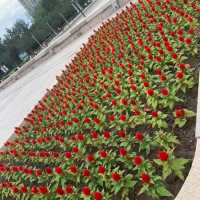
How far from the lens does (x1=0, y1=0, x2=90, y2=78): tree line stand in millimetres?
57969

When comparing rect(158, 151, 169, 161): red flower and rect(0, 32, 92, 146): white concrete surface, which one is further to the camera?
rect(0, 32, 92, 146): white concrete surface

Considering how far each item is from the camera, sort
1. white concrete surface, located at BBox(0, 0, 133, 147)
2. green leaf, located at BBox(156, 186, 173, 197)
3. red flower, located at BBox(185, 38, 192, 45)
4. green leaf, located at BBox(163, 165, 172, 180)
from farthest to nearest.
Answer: white concrete surface, located at BBox(0, 0, 133, 147)
red flower, located at BBox(185, 38, 192, 45)
green leaf, located at BBox(163, 165, 172, 180)
green leaf, located at BBox(156, 186, 173, 197)

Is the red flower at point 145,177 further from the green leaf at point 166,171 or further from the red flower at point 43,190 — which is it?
the red flower at point 43,190

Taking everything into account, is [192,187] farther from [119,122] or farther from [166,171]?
[119,122]

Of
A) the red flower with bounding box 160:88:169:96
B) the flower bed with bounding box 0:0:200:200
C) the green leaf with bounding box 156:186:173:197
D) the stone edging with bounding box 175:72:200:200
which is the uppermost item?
the stone edging with bounding box 175:72:200:200

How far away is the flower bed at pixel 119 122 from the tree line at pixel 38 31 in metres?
47.7

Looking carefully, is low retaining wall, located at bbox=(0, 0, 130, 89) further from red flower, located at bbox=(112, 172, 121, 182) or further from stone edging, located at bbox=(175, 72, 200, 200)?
stone edging, located at bbox=(175, 72, 200, 200)

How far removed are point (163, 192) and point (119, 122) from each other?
1.83 m

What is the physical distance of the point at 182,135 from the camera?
4.14m

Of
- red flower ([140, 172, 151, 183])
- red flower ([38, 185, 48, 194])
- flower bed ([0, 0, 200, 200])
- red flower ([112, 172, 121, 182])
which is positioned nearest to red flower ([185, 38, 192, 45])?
flower bed ([0, 0, 200, 200])

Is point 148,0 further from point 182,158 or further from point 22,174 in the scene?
point 182,158

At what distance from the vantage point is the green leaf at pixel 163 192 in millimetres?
3388

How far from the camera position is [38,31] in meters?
60.5

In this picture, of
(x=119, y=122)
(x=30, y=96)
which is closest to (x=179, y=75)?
(x=119, y=122)
